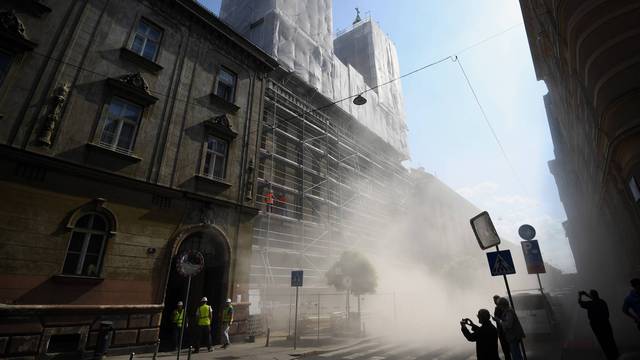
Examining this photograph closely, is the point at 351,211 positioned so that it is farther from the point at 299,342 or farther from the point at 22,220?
the point at 22,220

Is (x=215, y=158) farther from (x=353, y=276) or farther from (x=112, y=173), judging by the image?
(x=353, y=276)

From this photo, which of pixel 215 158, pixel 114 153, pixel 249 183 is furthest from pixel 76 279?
pixel 249 183

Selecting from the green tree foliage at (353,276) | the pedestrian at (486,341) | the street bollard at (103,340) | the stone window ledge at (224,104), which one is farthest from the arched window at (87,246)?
the green tree foliage at (353,276)

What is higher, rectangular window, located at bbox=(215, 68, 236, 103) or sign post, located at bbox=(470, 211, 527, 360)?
rectangular window, located at bbox=(215, 68, 236, 103)

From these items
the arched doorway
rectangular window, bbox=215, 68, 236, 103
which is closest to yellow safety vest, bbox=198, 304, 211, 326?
the arched doorway

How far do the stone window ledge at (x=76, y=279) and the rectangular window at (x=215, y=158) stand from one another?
5.34 meters

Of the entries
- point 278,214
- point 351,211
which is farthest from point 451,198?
point 278,214

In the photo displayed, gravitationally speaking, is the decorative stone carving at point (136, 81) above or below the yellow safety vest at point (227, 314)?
above

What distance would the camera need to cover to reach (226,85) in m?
15.0

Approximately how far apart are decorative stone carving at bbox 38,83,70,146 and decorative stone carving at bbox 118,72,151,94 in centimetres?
176

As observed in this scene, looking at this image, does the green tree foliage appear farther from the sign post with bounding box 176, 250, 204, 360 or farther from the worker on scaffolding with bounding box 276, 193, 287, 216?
the sign post with bounding box 176, 250, 204, 360

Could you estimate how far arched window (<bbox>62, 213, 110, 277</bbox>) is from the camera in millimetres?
8975

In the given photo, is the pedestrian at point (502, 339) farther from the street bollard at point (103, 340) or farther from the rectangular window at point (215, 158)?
the rectangular window at point (215, 158)

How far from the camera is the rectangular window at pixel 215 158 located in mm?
13117
